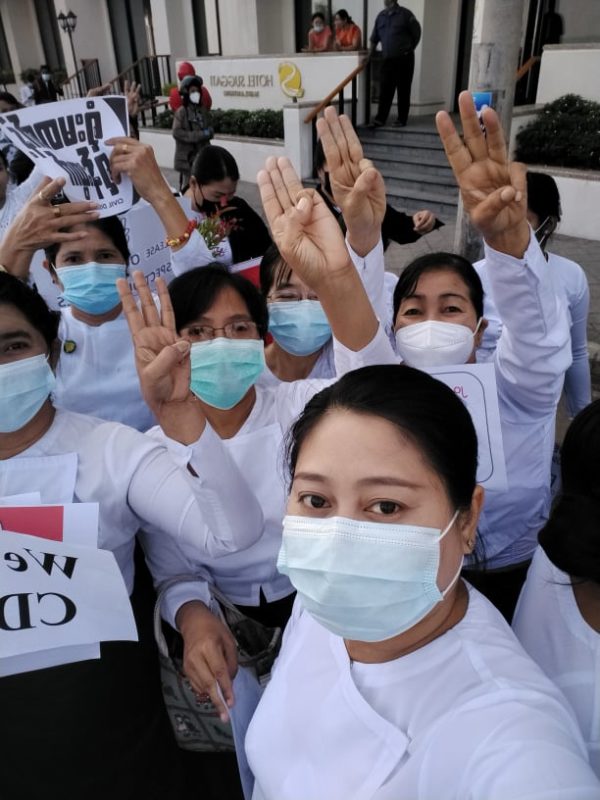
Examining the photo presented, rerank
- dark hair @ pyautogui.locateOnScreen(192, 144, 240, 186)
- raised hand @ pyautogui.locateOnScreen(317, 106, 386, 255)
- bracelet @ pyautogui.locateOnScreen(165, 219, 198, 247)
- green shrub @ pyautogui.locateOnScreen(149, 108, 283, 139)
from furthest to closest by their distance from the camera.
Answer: green shrub @ pyautogui.locateOnScreen(149, 108, 283, 139) → dark hair @ pyautogui.locateOnScreen(192, 144, 240, 186) → bracelet @ pyautogui.locateOnScreen(165, 219, 198, 247) → raised hand @ pyautogui.locateOnScreen(317, 106, 386, 255)

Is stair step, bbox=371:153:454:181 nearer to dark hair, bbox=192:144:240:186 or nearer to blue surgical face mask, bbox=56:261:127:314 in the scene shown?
dark hair, bbox=192:144:240:186

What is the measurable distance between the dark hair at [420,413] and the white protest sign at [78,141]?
1.53m

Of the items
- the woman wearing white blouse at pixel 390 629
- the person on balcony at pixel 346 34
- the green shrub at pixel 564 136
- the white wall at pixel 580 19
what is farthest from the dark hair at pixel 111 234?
the white wall at pixel 580 19

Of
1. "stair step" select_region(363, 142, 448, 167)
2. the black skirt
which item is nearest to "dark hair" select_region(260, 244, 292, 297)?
the black skirt

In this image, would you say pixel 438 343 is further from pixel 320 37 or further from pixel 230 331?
pixel 320 37

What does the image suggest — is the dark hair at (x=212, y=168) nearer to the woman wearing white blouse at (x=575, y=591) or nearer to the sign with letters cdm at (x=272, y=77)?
the woman wearing white blouse at (x=575, y=591)

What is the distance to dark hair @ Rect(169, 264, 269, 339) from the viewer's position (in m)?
1.92

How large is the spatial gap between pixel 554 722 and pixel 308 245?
122 cm

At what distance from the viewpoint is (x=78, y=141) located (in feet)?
7.57

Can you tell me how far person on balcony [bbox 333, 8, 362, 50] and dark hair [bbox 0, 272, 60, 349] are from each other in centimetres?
1177

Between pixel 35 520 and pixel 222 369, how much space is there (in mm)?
726

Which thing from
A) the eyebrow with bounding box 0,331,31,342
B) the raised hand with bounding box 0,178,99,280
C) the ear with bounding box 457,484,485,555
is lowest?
the ear with bounding box 457,484,485,555

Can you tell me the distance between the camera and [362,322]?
5.42ft

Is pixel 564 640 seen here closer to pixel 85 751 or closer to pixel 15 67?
pixel 85 751
